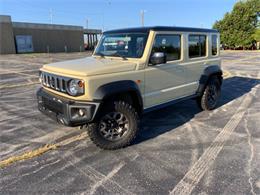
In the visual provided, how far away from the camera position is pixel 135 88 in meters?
3.84

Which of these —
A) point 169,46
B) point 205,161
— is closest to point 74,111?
point 205,161

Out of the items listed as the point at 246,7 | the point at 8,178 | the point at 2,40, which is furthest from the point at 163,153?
the point at 246,7

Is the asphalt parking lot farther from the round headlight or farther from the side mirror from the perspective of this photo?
the side mirror

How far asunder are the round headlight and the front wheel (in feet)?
1.82

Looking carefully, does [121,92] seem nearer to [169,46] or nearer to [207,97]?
[169,46]

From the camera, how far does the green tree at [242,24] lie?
44031 millimetres

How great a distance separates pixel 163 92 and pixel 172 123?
939mm

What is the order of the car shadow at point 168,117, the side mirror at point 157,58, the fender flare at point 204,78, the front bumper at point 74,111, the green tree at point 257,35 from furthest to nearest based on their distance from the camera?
1. the green tree at point 257,35
2. the fender flare at point 204,78
3. the car shadow at point 168,117
4. the side mirror at point 157,58
5. the front bumper at point 74,111

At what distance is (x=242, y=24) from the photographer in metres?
44.4

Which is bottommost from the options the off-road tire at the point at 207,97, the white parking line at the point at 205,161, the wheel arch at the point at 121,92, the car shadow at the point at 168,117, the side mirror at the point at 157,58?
the white parking line at the point at 205,161

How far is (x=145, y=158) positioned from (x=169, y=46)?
2.26 metres

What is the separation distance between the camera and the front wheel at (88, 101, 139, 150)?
3678 mm

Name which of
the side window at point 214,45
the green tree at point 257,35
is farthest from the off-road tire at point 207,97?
the green tree at point 257,35

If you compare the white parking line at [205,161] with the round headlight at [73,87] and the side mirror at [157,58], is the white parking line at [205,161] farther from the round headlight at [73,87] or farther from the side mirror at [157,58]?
the round headlight at [73,87]
